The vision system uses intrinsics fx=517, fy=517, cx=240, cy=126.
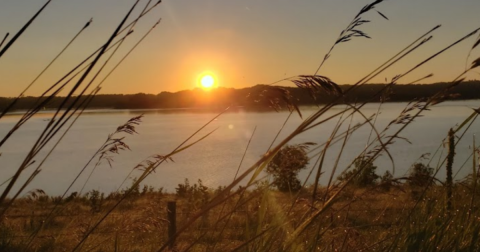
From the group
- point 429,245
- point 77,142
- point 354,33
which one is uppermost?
point 354,33

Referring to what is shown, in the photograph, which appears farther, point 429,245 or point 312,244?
point 429,245

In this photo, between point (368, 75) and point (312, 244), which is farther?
point (312, 244)

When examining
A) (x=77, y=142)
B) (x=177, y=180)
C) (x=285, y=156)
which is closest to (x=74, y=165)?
(x=177, y=180)

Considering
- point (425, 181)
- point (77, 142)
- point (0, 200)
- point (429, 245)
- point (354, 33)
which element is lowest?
point (77, 142)

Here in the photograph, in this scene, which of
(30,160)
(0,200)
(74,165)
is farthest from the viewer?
(74,165)

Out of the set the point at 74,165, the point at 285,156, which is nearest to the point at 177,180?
the point at 74,165

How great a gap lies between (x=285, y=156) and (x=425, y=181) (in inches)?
25.4

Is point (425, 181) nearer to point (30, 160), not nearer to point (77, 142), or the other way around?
point (30, 160)

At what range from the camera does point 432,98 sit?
1988mm

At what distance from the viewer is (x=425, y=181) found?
2352 mm

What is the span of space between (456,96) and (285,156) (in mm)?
802

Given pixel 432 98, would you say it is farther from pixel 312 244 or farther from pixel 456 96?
pixel 312 244

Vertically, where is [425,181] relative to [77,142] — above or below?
above

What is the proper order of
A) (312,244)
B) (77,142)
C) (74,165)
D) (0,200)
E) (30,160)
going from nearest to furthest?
(0,200), (30,160), (312,244), (74,165), (77,142)
